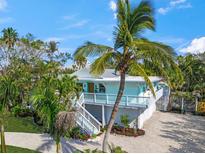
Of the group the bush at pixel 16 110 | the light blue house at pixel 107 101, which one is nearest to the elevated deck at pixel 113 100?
the light blue house at pixel 107 101

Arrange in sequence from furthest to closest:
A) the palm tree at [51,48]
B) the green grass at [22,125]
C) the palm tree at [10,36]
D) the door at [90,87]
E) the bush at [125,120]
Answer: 1. the palm tree at [51,48]
2. the palm tree at [10,36]
3. the door at [90,87]
4. the bush at [125,120]
5. the green grass at [22,125]

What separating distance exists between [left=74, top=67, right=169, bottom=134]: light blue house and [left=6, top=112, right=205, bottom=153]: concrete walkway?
142cm

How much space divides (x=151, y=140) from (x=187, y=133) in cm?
394

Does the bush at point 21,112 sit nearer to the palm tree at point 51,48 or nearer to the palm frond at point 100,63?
the palm tree at point 51,48

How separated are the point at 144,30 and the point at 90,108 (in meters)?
12.8

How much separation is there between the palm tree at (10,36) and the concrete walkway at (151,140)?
16553 mm

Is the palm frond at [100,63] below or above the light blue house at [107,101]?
above

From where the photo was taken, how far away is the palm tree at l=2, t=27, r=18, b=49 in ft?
109

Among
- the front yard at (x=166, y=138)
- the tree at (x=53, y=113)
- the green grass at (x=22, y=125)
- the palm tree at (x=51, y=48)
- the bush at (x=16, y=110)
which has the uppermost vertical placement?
the palm tree at (x=51, y=48)

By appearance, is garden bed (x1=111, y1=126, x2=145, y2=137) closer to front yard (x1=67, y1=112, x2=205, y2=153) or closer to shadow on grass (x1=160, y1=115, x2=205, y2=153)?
front yard (x1=67, y1=112, x2=205, y2=153)

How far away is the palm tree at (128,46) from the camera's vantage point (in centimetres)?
1284

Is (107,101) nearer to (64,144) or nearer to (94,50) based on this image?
(64,144)

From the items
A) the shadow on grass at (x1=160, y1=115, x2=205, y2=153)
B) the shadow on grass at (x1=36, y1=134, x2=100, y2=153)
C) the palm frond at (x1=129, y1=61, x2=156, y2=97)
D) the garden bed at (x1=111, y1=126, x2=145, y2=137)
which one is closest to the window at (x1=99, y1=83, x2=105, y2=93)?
the garden bed at (x1=111, y1=126, x2=145, y2=137)

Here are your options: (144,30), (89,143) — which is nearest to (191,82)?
(89,143)
